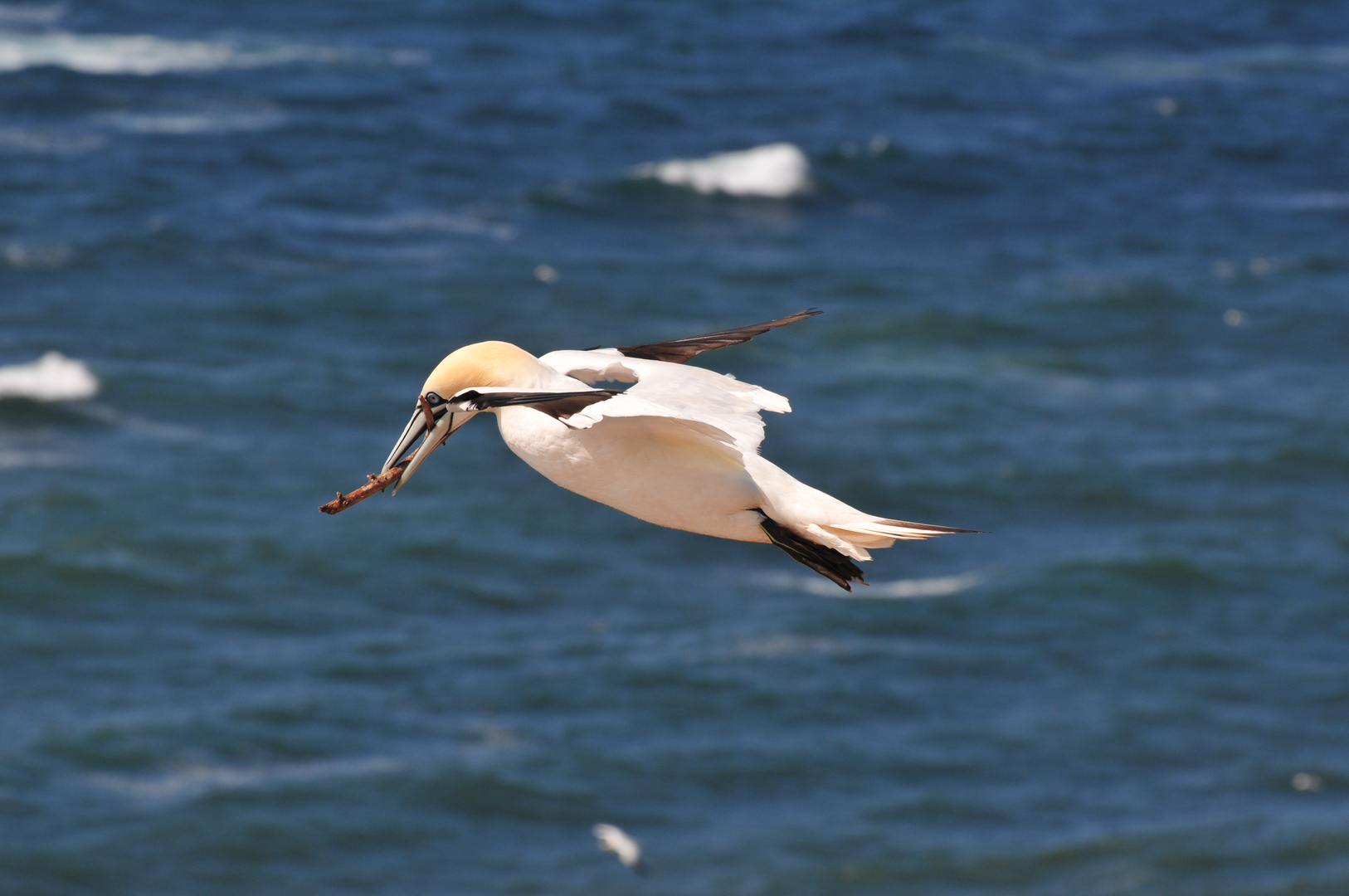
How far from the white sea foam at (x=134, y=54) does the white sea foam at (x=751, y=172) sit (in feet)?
58.1

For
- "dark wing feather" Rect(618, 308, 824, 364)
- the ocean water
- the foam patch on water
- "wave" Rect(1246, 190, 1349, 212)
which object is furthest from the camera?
"wave" Rect(1246, 190, 1349, 212)

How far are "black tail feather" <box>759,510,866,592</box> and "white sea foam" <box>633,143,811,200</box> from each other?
5681 centimetres

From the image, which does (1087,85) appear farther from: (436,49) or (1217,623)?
(1217,623)

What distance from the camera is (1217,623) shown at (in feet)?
156

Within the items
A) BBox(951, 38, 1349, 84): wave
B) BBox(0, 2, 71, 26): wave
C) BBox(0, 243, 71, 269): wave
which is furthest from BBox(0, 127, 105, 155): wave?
BBox(951, 38, 1349, 84): wave

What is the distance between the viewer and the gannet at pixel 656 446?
21.5 feet

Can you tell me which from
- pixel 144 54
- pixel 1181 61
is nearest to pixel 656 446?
pixel 144 54

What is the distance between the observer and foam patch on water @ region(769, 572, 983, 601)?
48.2 metres

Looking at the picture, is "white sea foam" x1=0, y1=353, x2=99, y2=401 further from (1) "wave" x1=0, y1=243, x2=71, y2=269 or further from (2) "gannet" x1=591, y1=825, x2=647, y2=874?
(2) "gannet" x1=591, y1=825, x2=647, y2=874

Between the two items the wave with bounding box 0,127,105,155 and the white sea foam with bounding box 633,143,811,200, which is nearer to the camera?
the wave with bounding box 0,127,105,155

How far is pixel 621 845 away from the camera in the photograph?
130 ft

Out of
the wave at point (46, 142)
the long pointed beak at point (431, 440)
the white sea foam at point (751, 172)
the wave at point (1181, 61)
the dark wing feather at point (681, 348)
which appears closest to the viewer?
the long pointed beak at point (431, 440)

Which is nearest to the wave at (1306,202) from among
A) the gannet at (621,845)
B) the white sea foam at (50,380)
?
the gannet at (621,845)

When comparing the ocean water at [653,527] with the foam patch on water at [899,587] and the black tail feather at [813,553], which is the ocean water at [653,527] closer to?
the foam patch on water at [899,587]
